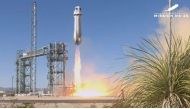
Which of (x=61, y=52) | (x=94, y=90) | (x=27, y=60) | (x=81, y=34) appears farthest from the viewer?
(x=27, y=60)

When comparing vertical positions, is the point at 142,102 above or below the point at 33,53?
below

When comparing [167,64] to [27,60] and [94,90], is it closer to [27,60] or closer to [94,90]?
[94,90]

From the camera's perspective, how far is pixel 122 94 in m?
11.7

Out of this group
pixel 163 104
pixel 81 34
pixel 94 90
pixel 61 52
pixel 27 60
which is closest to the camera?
pixel 163 104

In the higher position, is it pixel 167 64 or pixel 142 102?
pixel 167 64

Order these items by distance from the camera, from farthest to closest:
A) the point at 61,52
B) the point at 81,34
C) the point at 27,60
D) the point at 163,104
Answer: the point at 27,60
the point at 61,52
the point at 81,34
the point at 163,104

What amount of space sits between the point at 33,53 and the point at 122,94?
11754 cm

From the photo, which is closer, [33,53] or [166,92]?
[166,92]

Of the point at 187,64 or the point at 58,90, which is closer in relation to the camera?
the point at 187,64

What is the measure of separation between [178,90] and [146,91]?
804 millimetres

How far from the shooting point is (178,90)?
11.4 m

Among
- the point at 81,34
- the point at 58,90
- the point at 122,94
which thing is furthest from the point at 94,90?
the point at 122,94

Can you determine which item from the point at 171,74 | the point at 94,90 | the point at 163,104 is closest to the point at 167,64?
the point at 171,74

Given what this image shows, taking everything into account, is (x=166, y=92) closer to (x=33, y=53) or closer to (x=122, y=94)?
(x=122, y=94)
